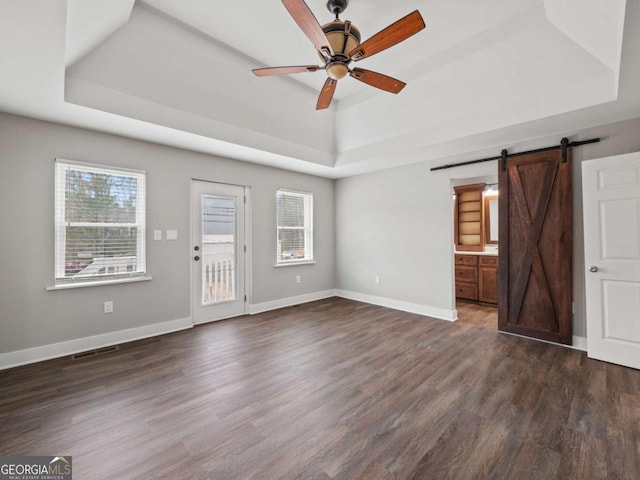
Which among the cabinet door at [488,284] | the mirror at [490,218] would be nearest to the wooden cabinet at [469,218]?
the mirror at [490,218]

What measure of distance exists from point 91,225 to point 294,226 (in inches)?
122

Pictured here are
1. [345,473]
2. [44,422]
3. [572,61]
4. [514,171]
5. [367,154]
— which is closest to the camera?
[345,473]

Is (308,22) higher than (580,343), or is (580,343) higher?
(308,22)

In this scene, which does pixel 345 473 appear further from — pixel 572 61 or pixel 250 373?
A: pixel 572 61

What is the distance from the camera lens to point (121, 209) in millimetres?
3494

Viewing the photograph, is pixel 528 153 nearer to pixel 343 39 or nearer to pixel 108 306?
pixel 343 39

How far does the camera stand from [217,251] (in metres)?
4.40

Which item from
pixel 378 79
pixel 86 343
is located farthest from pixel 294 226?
pixel 86 343

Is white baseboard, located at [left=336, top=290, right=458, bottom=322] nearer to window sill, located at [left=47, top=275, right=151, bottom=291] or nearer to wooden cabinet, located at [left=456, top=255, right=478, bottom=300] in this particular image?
wooden cabinet, located at [left=456, top=255, right=478, bottom=300]

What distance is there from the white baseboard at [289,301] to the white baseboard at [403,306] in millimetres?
359

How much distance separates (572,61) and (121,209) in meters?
5.12

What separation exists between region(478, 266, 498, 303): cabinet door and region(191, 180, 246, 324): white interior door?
4412 millimetres

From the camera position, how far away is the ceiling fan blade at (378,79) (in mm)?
2381

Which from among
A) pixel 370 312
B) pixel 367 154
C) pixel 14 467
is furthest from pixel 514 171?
pixel 14 467
